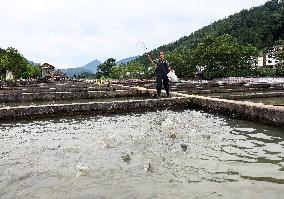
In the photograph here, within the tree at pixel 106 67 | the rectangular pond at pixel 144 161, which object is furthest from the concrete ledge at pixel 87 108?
the tree at pixel 106 67

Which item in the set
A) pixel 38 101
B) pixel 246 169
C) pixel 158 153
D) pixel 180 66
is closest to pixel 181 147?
pixel 158 153

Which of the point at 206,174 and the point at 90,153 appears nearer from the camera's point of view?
the point at 206,174

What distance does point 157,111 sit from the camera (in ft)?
43.3

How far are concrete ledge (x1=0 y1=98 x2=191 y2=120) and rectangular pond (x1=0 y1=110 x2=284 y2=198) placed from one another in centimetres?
173

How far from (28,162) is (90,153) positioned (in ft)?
3.61

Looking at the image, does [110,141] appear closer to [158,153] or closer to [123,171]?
[158,153]

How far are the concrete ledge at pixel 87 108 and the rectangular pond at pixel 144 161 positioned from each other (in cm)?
173

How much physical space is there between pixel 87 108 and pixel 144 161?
22.4ft

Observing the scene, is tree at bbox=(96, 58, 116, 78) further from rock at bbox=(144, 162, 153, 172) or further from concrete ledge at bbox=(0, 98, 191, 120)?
rock at bbox=(144, 162, 153, 172)

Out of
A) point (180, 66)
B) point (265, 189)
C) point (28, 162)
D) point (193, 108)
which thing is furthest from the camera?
point (180, 66)

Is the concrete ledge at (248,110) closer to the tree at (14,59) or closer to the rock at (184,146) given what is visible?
the rock at (184,146)

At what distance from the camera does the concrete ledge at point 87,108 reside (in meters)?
11.3

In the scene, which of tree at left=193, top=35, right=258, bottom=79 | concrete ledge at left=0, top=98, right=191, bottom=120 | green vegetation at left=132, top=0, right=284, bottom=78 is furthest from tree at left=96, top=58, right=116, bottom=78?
concrete ledge at left=0, top=98, right=191, bottom=120

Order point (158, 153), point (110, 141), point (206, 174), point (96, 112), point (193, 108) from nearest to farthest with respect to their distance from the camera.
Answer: point (206, 174) → point (158, 153) → point (110, 141) → point (96, 112) → point (193, 108)
